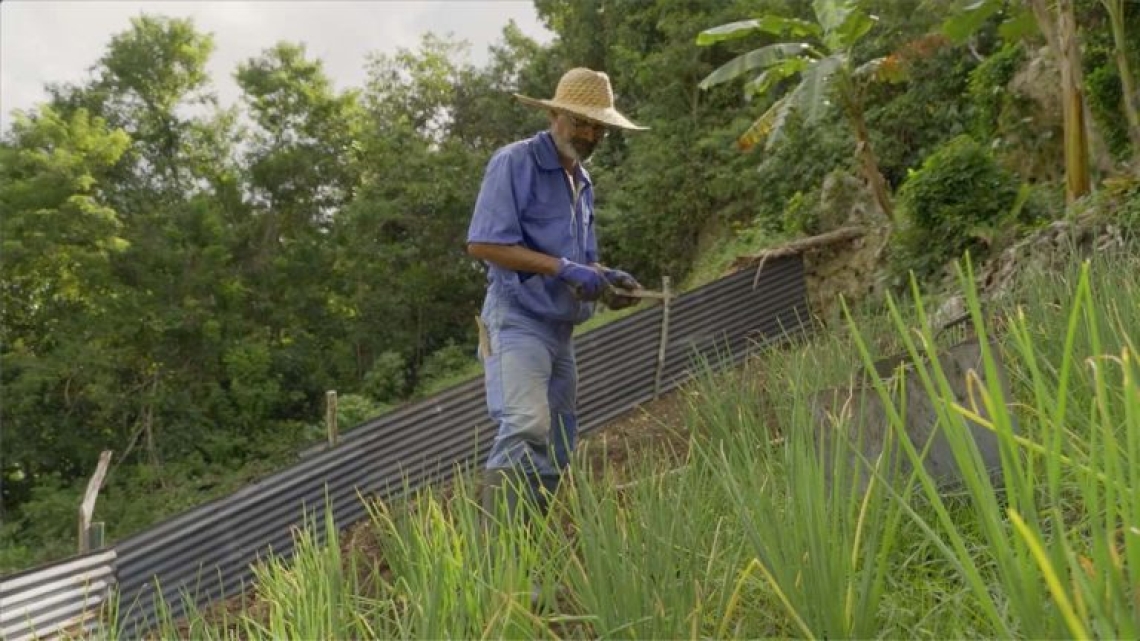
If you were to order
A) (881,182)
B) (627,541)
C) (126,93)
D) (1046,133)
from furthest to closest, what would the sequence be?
(126,93) → (881,182) → (1046,133) → (627,541)

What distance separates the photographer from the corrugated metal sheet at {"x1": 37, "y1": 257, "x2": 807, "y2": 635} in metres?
5.22

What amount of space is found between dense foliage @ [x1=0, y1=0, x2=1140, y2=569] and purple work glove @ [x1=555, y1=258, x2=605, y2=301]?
11.0 metres

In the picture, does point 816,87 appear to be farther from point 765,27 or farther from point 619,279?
point 619,279

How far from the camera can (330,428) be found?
19.6ft

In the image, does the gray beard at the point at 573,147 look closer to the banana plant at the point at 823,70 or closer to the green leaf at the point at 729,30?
the banana plant at the point at 823,70

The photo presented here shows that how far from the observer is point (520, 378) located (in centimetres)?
299

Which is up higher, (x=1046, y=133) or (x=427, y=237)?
(x=427, y=237)

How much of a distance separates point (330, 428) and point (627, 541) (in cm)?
454

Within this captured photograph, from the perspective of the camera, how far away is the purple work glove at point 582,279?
3.02 metres

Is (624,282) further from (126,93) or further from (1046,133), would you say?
(126,93)

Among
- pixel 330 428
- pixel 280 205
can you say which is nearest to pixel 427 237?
pixel 280 205

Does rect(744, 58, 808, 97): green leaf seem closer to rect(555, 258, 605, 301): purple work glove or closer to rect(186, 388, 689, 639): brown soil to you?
rect(186, 388, 689, 639): brown soil

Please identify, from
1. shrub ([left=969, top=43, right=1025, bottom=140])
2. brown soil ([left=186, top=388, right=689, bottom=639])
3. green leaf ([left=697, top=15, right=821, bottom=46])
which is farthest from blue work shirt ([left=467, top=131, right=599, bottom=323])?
shrub ([left=969, top=43, right=1025, bottom=140])

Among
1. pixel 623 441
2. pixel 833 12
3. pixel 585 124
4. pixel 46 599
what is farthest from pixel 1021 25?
pixel 46 599
